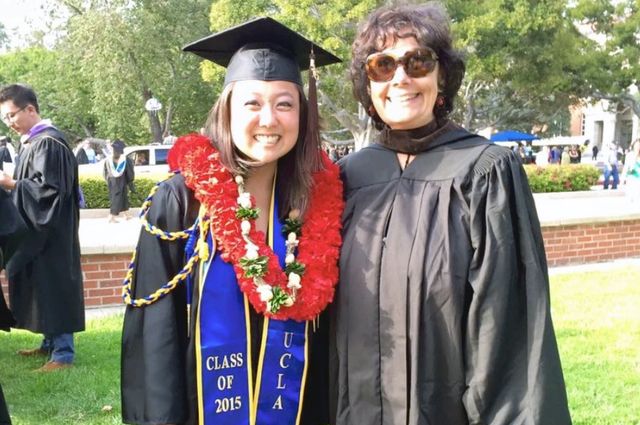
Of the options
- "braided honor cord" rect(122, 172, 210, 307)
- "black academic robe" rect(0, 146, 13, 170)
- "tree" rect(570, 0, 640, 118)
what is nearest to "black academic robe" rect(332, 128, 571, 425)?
"braided honor cord" rect(122, 172, 210, 307)

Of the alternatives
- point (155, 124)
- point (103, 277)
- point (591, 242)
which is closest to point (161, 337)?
point (103, 277)

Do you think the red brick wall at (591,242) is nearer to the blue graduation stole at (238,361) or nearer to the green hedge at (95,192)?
the blue graduation stole at (238,361)

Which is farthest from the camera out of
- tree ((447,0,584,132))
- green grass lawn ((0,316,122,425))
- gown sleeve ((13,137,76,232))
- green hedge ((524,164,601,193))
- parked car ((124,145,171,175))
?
parked car ((124,145,171,175))

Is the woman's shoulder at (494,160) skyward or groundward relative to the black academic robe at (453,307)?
skyward

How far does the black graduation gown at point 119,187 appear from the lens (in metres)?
10.8

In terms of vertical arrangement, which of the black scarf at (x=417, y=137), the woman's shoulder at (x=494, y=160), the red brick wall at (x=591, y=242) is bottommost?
the red brick wall at (x=591, y=242)

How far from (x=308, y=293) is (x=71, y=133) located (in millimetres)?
36951

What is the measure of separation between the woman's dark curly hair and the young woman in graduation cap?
0.22m

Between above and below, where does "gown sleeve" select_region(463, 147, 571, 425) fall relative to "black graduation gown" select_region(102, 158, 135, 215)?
above

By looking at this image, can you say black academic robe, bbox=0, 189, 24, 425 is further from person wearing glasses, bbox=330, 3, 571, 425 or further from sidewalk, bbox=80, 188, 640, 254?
sidewalk, bbox=80, 188, 640, 254

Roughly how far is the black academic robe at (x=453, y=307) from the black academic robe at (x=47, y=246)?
290 centimetres

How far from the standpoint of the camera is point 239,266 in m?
1.94

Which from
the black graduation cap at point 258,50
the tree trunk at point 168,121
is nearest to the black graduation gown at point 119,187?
the black graduation cap at point 258,50

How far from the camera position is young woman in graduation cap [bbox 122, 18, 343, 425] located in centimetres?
190
